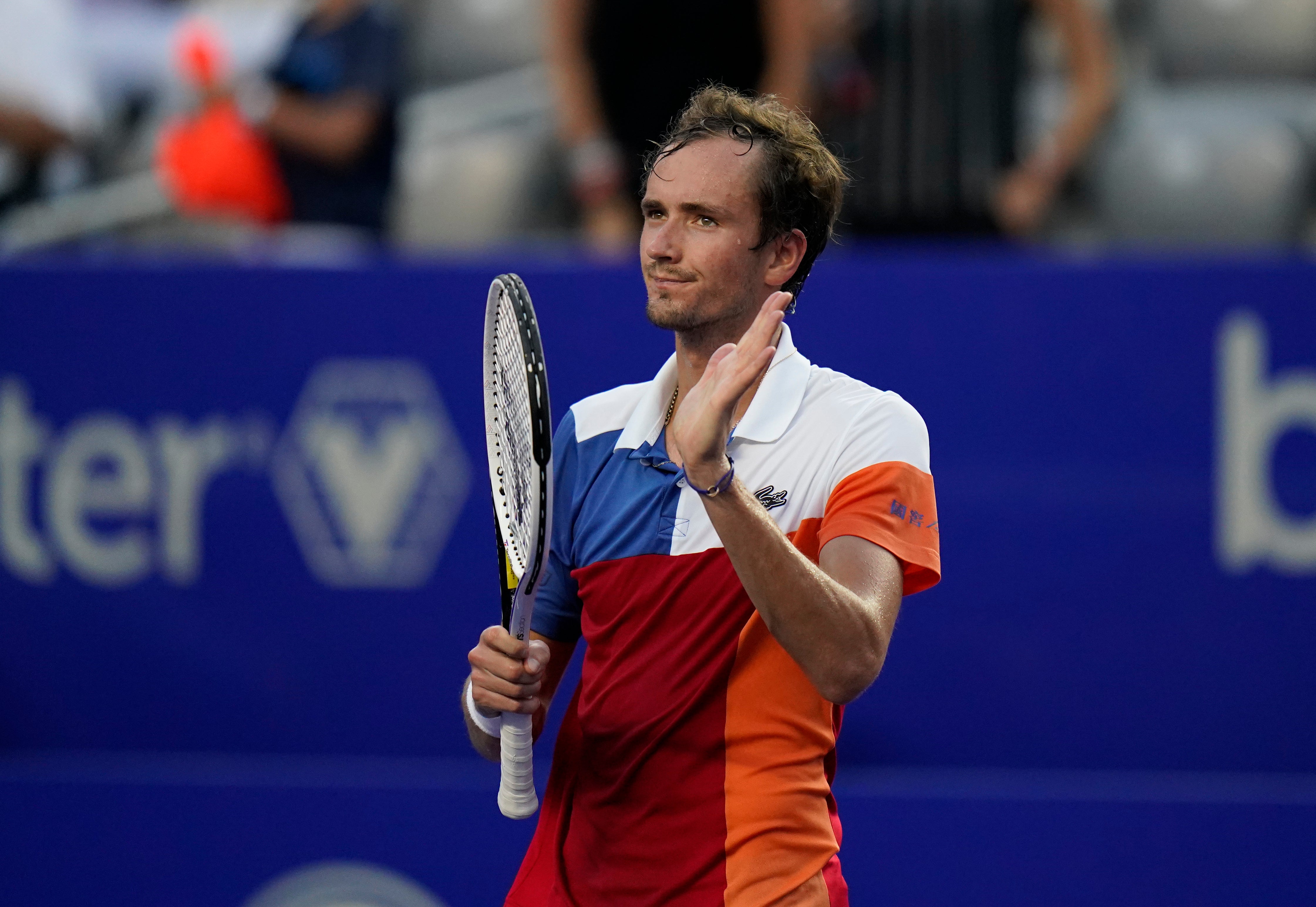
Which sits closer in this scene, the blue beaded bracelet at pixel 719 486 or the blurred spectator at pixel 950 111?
the blue beaded bracelet at pixel 719 486

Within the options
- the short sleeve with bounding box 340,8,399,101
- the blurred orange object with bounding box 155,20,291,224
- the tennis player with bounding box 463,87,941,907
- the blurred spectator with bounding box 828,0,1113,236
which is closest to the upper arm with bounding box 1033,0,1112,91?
the blurred spectator with bounding box 828,0,1113,236

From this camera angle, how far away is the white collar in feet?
6.06

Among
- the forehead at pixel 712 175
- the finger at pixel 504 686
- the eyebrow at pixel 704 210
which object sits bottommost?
the finger at pixel 504 686

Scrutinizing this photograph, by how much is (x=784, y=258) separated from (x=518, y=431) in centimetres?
40

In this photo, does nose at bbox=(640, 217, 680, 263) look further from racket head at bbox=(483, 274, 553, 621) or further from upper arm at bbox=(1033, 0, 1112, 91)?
upper arm at bbox=(1033, 0, 1112, 91)

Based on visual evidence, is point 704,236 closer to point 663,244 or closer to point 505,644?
point 663,244

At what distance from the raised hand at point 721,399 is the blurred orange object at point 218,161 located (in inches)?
137

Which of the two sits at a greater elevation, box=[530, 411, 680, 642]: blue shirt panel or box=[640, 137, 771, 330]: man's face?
box=[640, 137, 771, 330]: man's face

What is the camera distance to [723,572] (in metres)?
1.84

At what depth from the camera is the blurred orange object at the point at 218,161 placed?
4.77 m

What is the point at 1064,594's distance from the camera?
13.0 ft

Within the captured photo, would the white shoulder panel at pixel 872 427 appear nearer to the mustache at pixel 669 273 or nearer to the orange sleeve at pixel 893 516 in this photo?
the orange sleeve at pixel 893 516

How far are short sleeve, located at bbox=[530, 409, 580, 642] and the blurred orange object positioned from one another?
306 cm

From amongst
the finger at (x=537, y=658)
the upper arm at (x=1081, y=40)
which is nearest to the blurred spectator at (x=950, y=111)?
the upper arm at (x=1081, y=40)
